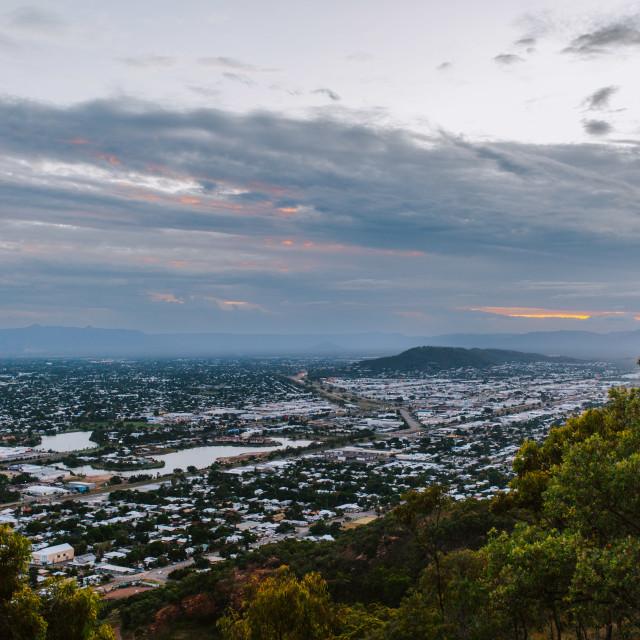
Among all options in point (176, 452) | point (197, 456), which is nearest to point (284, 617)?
point (197, 456)

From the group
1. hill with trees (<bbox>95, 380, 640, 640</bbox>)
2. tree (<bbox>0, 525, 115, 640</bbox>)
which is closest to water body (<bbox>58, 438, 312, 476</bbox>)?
hill with trees (<bbox>95, 380, 640, 640</bbox>)

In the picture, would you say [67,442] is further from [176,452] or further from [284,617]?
[284,617]

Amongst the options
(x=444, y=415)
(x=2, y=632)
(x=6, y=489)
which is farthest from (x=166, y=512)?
(x=444, y=415)

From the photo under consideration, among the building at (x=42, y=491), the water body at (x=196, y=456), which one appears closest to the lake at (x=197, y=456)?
the water body at (x=196, y=456)

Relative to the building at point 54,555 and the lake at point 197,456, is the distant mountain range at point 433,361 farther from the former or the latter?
the building at point 54,555

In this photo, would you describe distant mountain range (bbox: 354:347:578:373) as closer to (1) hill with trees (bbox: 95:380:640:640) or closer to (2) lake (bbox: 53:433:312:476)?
(2) lake (bbox: 53:433:312:476)
